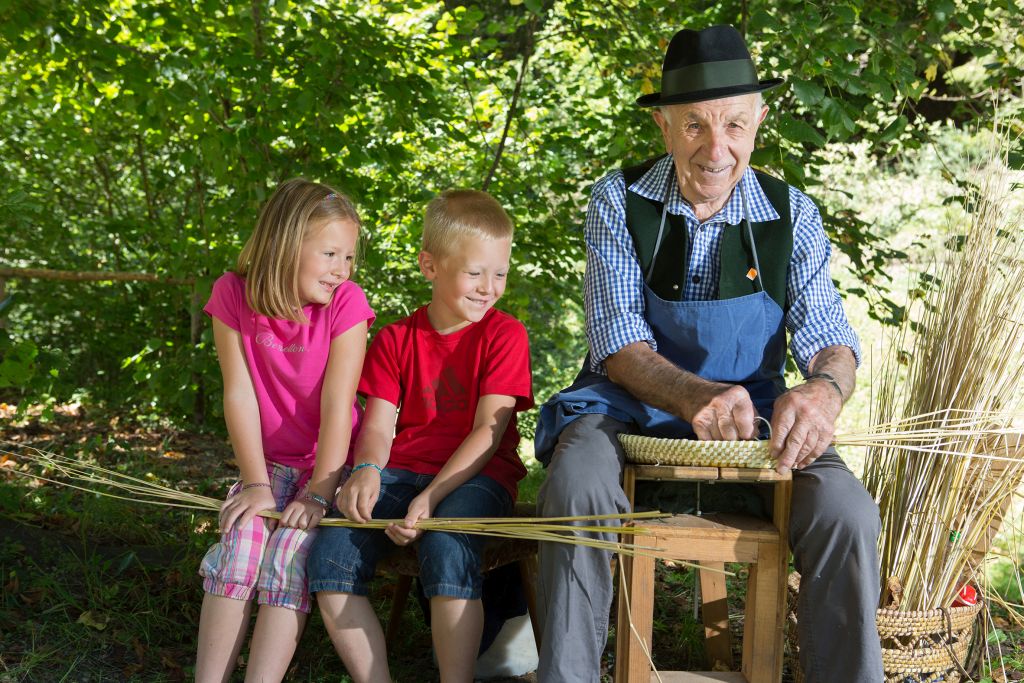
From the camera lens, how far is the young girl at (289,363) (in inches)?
97.7

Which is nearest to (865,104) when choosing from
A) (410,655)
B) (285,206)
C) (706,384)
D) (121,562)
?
(706,384)

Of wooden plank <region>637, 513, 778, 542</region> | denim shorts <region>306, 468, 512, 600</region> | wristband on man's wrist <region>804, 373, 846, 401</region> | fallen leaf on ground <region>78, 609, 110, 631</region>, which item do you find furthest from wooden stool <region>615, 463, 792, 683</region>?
fallen leaf on ground <region>78, 609, 110, 631</region>

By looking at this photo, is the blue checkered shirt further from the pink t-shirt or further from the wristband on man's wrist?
the pink t-shirt

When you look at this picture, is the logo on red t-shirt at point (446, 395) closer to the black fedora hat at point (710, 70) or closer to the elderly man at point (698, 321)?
the elderly man at point (698, 321)

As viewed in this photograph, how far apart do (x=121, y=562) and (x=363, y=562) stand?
4.36 feet

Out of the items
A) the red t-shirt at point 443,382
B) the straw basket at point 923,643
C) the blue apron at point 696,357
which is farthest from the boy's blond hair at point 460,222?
the straw basket at point 923,643

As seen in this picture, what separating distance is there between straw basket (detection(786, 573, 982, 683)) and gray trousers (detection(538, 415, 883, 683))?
301 mm

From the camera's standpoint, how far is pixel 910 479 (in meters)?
2.59

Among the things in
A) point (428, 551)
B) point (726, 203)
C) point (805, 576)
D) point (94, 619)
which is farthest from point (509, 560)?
point (94, 619)

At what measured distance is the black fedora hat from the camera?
8.30 feet

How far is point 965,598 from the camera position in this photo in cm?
261

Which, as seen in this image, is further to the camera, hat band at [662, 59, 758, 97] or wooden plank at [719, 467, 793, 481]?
hat band at [662, 59, 758, 97]

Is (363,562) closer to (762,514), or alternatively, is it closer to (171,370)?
(762,514)

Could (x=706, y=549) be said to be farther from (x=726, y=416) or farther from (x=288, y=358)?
(x=288, y=358)
